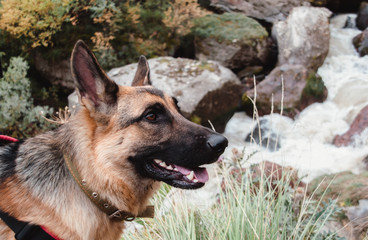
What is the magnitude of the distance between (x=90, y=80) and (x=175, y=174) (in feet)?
2.79

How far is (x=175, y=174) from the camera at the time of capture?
209 cm

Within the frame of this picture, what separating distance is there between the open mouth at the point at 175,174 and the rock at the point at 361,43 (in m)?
9.30

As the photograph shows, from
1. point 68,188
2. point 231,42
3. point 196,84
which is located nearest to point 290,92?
point 231,42

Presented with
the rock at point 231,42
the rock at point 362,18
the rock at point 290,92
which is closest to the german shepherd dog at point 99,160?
the rock at point 290,92

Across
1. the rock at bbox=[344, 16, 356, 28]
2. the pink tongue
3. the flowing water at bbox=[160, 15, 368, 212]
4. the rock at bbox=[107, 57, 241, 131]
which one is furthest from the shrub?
the rock at bbox=[344, 16, 356, 28]

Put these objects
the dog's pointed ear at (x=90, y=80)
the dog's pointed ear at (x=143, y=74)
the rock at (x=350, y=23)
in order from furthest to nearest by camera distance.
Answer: the rock at (x=350, y=23), the dog's pointed ear at (x=143, y=74), the dog's pointed ear at (x=90, y=80)

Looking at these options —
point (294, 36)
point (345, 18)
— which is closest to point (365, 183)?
point (294, 36)

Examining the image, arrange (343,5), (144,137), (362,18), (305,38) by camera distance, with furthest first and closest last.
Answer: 1. (343,5)
2. (362,18)
3. (305,38)
4. (144,137)

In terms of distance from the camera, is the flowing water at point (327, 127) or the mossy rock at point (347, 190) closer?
the mossy rock at point (347, 190)

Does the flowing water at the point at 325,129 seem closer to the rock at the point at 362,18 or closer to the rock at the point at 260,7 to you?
the rock at the point at 362,18

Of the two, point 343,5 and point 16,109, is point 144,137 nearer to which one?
point 16,109

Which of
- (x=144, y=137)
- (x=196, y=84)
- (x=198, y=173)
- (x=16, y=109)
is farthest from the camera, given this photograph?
(x=196, y=84)

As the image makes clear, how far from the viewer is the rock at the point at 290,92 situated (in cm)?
752

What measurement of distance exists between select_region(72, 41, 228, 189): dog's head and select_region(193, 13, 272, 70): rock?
6659 mm
